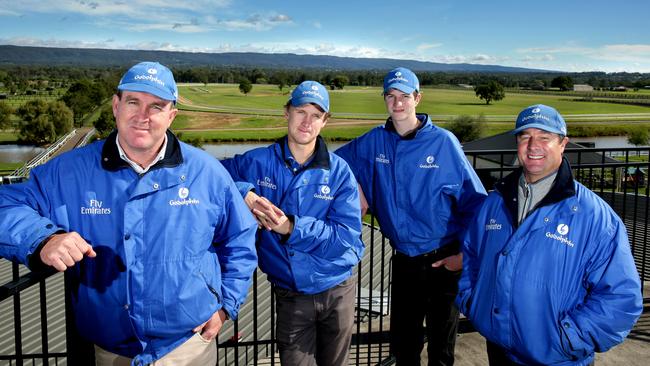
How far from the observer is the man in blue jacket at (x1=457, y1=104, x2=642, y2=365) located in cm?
236

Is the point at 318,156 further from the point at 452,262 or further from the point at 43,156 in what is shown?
the point at 43,156

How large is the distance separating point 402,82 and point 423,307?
147cm

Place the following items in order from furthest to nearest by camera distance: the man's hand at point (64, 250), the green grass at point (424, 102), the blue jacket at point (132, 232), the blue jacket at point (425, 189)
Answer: the green grass at point (424, 102) → the blue jacket at point (425, 189) → the blue jacket at point (132, 232) → the man's hand at point (64, 250)

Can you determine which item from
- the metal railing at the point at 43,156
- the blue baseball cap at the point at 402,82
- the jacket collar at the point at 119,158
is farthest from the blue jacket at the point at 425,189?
the metal railing at the point at 43,156

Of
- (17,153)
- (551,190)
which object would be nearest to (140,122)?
(551,190)

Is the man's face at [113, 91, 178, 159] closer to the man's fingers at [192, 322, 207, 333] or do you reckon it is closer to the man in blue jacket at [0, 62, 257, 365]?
the man in blue jacket at [0, 62, 257, 365]

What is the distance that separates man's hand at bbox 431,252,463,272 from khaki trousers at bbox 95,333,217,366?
154 cm

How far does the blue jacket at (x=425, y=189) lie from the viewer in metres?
3.29

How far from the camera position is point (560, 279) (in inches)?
95.9

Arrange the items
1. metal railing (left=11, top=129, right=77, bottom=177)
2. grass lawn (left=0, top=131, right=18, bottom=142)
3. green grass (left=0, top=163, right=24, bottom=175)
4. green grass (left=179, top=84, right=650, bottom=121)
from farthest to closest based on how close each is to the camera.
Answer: green grass (left=179, top=84, right=650, bottom=121) < grass lawn (left=0, top=131, right=18, bottom=142) < green grass (left=0, top=163, right=24, bottom=175) < metal railing (left=11, top=129, right=77, bottom=177)

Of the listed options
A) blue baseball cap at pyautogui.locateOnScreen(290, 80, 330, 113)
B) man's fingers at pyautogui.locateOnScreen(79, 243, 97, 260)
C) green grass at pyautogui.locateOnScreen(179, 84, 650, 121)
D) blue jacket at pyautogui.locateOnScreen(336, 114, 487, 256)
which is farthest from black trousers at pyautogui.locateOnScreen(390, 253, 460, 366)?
green grass at pyautogui.locateOnScreen(179, 84, 650, 121)

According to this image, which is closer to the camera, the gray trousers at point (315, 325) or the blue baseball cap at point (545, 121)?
the blue baseball cap at point (545, 121)

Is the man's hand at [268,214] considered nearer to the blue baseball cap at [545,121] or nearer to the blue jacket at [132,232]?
the blue jacket at [132,232]

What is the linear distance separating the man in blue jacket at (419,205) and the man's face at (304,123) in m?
0.64
